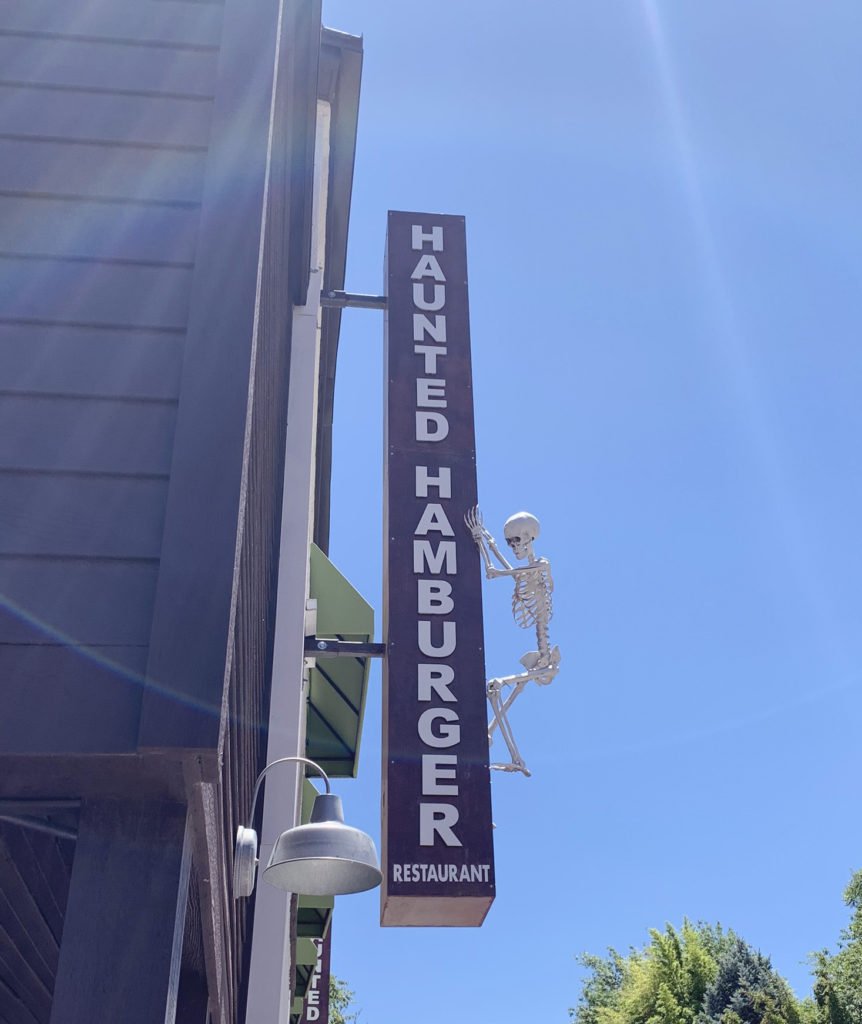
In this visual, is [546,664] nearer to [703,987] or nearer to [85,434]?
[85,434]

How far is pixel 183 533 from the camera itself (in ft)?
9.62

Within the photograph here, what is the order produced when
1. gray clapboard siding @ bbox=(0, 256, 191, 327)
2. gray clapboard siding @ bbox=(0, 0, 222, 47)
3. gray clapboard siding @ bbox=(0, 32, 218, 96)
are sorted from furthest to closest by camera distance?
gray clapboard siding @ bbox=(0, 0, 222, 47) < gray clapboard siding @ bbox=(0, 32, 218, 96) < gray clapboard siding @ bbox=(0, 256, 191, 327)

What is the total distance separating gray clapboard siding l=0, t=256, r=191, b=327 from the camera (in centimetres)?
344

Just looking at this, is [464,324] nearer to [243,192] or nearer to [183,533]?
[243,192]

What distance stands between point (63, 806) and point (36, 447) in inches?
41.8

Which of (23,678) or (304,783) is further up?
(304,783)

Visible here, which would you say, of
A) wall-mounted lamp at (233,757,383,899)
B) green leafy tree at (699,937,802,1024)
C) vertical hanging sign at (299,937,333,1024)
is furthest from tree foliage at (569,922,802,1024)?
wall-mounted lamp at (233,757,383,899)

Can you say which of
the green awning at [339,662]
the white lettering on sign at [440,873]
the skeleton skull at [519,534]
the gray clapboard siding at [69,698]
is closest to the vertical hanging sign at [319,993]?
the green awning at [339,662]

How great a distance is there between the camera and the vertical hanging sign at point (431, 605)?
7.22 metres

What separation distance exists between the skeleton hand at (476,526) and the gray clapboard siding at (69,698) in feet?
20.2

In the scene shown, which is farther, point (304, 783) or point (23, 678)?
point (304, 783)

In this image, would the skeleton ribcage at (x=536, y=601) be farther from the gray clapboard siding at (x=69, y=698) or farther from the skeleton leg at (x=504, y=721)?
the gray clapboard siding at (x=69, y=698)

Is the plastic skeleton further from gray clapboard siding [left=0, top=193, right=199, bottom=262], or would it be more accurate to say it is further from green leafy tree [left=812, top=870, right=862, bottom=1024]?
green leafy tree [left=812, top=870, right=862, bottom=1024]

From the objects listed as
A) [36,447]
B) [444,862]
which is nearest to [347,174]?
[444,862]
